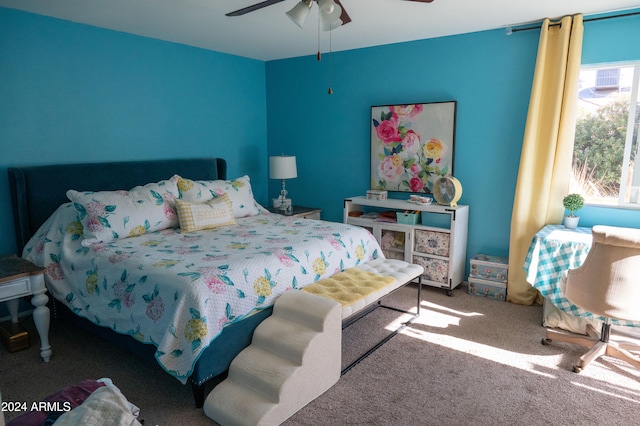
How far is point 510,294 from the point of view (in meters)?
3.76

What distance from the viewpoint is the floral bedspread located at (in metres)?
2.23

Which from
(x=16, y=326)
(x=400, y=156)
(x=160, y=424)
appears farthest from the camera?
(x=400, y=156)

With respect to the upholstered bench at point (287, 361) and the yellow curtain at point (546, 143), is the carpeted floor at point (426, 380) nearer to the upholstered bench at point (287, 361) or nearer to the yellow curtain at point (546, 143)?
the upholstered bench at point (287, 361)

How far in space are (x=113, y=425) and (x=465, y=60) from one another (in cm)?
399

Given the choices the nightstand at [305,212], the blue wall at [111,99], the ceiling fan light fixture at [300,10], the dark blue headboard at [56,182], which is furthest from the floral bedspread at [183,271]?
the ceiling fan light fixture at [300,10]

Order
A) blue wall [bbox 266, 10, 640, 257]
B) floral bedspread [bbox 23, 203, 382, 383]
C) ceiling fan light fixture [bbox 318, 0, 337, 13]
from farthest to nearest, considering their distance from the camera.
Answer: blue wall [bbox 266, 10, 640, 257]
ceiling fan light fixture [bbox 318, 0, 337, 13]
floral bedspread [bbox 23, 203, 382, 383]

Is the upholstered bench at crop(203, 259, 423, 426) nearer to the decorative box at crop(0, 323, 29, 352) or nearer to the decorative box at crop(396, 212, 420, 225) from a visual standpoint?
the decorative box at crop(396, 212, 420, 225)

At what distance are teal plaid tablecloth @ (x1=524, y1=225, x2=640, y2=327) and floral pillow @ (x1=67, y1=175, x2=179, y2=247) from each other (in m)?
2.86

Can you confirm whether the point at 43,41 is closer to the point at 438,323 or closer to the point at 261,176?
the point at 261,176

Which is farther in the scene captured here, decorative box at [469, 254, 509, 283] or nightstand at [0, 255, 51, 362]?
decorative box at [469, 254, 509, 283]

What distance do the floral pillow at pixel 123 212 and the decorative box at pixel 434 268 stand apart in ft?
7.41

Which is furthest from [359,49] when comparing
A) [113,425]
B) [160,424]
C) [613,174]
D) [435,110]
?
[113,425]

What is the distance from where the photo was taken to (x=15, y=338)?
286cm

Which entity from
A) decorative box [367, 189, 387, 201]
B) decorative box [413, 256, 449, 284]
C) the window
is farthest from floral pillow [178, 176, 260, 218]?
the window
